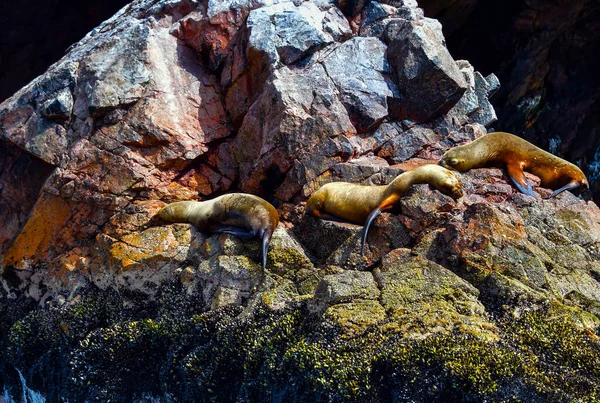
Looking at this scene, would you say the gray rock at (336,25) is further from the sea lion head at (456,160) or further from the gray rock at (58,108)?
the gray rock at (58,108)

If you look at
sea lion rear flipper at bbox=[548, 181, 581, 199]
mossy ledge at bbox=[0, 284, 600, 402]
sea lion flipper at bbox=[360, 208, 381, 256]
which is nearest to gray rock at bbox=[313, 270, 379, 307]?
mossy ledge at bbox=[0, 284, 600, 402]

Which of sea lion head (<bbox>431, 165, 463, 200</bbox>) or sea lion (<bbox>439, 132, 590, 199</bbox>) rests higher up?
sea lion head (<bbox>431, 165, 463, 200</bbox>)

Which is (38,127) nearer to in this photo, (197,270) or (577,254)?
(197,270)

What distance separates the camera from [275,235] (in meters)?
7.16

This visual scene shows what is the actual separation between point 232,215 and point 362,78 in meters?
2.52

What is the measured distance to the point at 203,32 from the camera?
917 cm

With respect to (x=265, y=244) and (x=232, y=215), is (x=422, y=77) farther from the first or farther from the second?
(x=265, y=244)

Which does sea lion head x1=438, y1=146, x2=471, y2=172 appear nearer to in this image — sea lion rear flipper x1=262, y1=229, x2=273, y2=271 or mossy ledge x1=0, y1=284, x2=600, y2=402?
sea lion rear flipper x1=262, y1=229, x2=273, y2=271

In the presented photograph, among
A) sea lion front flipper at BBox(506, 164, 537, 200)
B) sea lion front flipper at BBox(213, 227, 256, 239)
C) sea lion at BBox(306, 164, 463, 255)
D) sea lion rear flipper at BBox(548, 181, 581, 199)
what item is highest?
sea lion at BBox(306, 164, 463, 255)

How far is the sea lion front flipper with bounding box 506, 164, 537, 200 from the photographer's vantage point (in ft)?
24.3

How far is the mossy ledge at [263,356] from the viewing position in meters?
5.07

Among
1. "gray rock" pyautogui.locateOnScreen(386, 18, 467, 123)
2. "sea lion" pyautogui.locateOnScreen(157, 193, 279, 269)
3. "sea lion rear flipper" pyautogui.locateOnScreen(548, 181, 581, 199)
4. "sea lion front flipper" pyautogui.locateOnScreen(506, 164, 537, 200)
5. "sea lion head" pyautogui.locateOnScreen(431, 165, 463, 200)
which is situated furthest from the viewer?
"gray rock" pyautogui.locateOnScreen(386, 18, 467, 123)

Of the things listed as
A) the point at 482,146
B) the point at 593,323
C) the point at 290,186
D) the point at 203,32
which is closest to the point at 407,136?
the point at 482,146

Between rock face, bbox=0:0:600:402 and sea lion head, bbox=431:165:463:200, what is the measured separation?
4.6 inches
